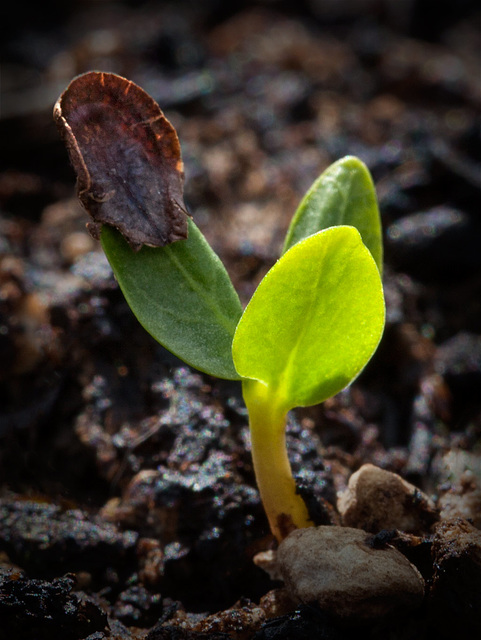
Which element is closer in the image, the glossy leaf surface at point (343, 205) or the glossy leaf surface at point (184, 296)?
the glossy leaf surface at point (184, 296)

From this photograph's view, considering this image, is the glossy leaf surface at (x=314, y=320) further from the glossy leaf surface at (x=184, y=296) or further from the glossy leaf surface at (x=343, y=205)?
the glossy leaf surface at (x=343, y=205)

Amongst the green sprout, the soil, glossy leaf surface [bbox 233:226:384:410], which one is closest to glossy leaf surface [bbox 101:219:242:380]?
the green sprout

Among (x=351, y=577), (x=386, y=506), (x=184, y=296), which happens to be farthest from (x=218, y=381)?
(x=351, y=577)

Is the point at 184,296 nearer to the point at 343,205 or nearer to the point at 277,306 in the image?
the point at 277,306

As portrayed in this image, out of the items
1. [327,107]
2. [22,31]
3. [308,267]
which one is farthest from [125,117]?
[22,31]

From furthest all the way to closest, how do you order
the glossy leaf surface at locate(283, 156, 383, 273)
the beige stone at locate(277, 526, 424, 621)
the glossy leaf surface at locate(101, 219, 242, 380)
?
the glossy leaf surface at locate(283, 156, 383, 273)
the glossy leaf surface at locate(101, 219, 242, 380)
the beige stone at locate(277, 526, 424, 621)

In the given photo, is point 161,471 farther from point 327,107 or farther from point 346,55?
point 346,55

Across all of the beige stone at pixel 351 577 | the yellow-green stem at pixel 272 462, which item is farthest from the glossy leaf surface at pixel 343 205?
the beige stone at pixel 351 577

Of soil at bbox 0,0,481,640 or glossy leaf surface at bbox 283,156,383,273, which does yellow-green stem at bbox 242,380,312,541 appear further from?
glossy leaf surface at bbox 283,156,383,273
